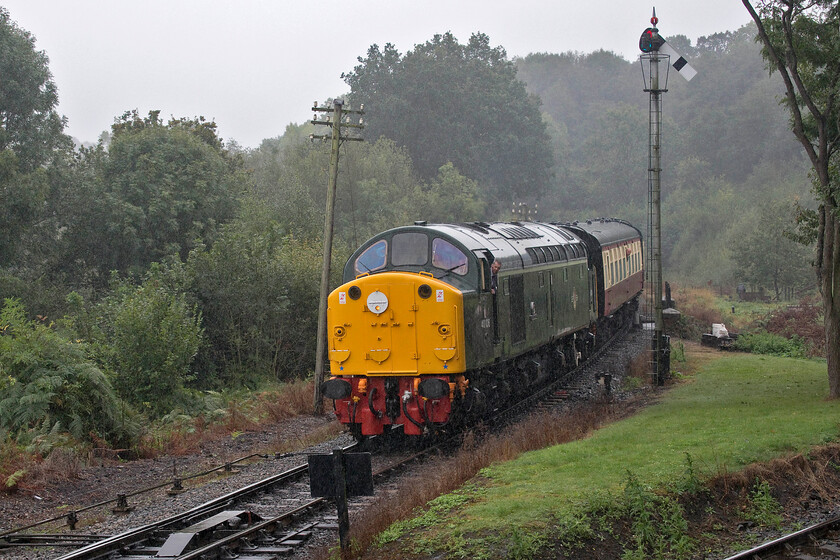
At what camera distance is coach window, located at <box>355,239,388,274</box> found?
50.3 feet

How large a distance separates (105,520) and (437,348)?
5.47 metres

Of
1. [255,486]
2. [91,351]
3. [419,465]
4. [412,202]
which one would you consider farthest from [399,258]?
[412,202]

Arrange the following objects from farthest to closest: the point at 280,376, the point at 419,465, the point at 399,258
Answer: the point at 280,376, the point at 399,258, the point at 419,465

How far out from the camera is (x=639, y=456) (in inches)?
509

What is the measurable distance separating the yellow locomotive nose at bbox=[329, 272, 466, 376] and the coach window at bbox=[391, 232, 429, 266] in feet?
1.76

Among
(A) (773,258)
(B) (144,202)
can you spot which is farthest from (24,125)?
(A) (773,258)

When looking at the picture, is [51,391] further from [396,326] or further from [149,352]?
[396,326]

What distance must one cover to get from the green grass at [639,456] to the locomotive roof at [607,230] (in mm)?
7528

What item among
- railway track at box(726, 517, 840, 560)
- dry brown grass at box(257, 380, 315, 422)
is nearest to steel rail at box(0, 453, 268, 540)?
dry brown grass at box(257, 380, 315, 422)

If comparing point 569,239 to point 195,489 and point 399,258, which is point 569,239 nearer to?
point 399,258

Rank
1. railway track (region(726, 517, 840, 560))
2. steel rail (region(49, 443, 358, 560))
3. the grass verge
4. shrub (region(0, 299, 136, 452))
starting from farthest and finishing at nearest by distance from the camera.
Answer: shrub (region(0, 299, 136, 452)) → railway track (region(726, 517, 840, 560)) → steel rail (region(49, 443, 358, 560)) → the grass verge

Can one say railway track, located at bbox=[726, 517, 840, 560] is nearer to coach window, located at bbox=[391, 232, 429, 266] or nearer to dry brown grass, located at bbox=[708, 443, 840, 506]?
dry brown grass, located at bbox=[708, 443, 840, 506]

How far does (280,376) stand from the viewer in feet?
91.4

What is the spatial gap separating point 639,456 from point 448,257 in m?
4.51
